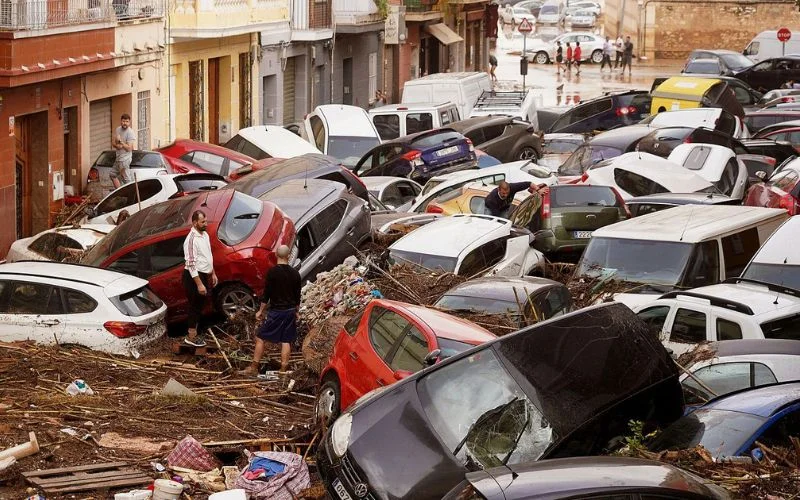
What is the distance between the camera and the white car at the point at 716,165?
24.8 m

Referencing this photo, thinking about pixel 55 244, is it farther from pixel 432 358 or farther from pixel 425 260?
pixel 432 358

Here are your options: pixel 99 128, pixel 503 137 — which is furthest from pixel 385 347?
pixel 503 137

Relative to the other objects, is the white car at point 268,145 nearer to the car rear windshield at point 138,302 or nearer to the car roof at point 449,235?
the car roof at point 449,235

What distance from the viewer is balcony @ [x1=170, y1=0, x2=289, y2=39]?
108 ft

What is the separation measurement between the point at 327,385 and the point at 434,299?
162 inches

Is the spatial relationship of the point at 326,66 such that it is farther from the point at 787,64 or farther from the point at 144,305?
the point at 144,305

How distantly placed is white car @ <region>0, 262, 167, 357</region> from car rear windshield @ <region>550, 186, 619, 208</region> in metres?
7.16

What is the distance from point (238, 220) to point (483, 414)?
28.5 ft

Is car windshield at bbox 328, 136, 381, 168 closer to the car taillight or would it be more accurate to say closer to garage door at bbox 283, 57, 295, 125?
garage door at bbox 283, 57, 295, 125

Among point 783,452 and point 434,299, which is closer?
point 783,452

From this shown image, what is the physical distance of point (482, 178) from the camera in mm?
25078

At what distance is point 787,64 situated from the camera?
1896 inches

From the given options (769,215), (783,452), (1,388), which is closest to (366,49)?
(769,215)

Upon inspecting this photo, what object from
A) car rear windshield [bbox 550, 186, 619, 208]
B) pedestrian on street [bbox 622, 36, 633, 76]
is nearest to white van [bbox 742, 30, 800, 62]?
pedestrian on street [bbox 622, 36, 633, 76]
